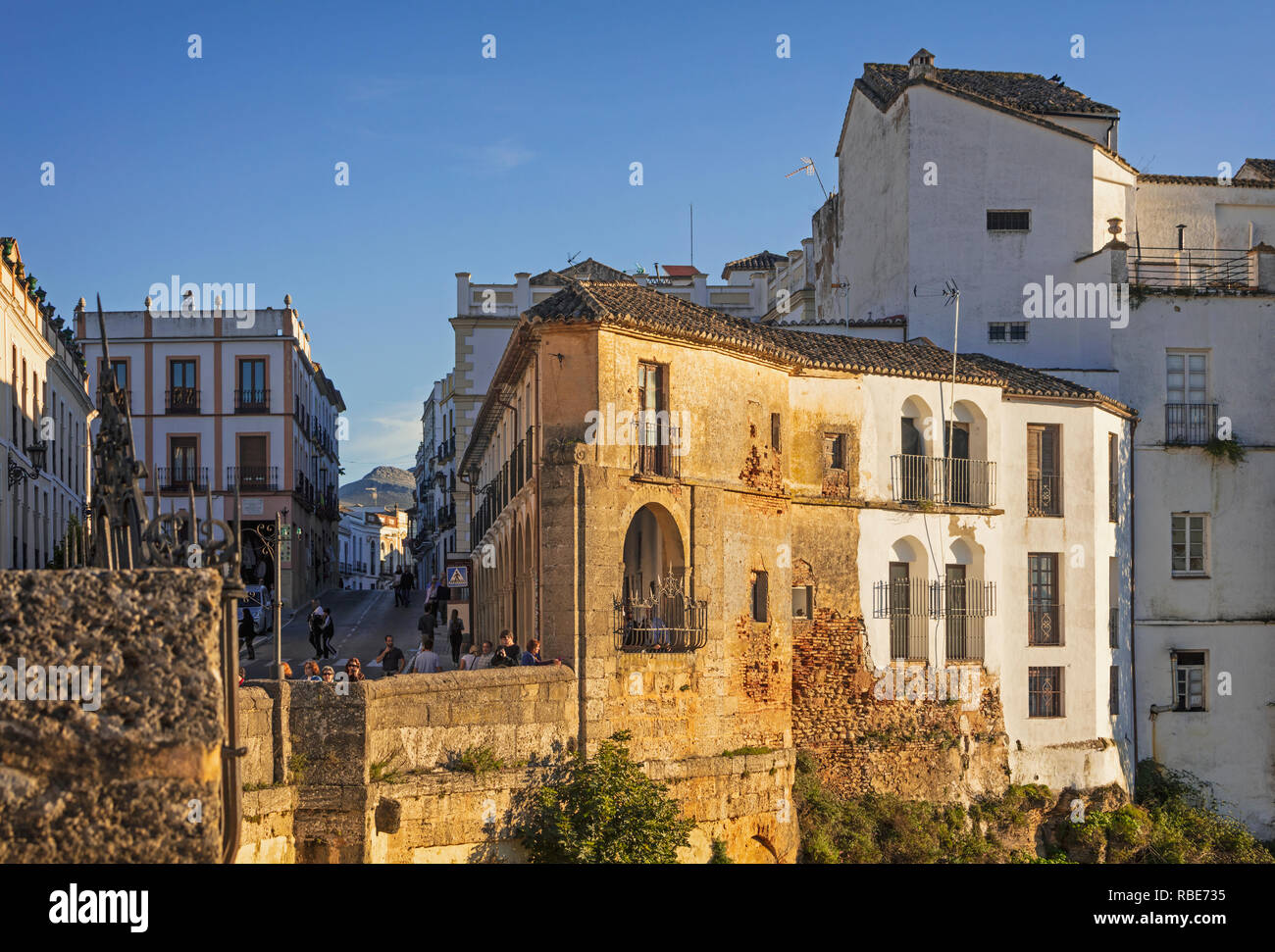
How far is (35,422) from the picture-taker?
129 feet

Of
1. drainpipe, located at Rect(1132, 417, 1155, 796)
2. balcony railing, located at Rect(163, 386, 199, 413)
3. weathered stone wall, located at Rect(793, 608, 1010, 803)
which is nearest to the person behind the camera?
weathered stone wall, located at Rect(793, 608, 1010, 803)

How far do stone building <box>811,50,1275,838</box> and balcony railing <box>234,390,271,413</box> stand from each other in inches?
1064

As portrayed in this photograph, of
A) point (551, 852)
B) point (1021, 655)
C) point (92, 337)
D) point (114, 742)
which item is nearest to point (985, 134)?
point (1021, 655)

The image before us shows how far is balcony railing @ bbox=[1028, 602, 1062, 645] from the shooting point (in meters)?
30.8

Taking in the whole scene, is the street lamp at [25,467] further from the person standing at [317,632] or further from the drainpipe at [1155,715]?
the drainpipe at [1155,715]

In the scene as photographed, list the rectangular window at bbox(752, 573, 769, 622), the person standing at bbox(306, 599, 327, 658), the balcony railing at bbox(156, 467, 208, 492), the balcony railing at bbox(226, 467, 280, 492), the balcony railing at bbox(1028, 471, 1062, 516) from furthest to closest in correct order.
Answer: the balcony railing at bbox(226, 467, 280, 492) < the balcony railing at bbox(156, 467, 208, 492) < the person standing at bbox(306, 599, 327, 658) < the balcony railing at bbox(1028, 471, 1062, 516) < the rectangular window at bbox(752, 573, 769, 622)

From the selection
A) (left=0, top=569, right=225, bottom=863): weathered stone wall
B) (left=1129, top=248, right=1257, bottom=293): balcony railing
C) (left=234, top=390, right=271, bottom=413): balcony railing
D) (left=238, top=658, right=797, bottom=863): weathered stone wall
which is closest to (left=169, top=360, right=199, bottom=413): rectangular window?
(left=234, top=390, right=271, bottom=413): balcony railing

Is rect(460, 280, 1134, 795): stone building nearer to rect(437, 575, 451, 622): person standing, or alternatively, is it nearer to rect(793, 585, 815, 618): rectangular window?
rect(793, 585, 815, 618): rectangular window

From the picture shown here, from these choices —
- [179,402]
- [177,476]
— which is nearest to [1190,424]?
[177,476]

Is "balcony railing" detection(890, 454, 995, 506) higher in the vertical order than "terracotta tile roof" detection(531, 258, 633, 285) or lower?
lower

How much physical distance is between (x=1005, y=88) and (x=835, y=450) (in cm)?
1660

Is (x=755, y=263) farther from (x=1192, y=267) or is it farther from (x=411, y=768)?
(x=411, y=768)

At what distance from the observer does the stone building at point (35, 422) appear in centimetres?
3494
